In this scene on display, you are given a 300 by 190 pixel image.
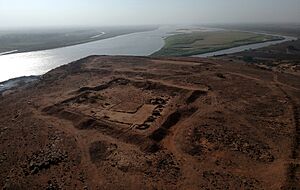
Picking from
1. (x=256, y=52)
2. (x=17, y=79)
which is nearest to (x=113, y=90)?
(x=17, y=79)

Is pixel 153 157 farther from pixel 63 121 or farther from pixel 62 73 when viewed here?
pixel 62 73

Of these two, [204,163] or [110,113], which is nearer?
[204,163]

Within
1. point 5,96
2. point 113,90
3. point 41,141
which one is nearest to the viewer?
point 41,141

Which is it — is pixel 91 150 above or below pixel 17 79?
above

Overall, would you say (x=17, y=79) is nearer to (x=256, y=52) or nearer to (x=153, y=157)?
(x=153, y=157)

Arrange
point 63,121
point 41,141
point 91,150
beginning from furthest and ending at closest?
point 63,121
point 41,141
point 91,150

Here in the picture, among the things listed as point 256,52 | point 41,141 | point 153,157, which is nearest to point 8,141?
point 41,141
